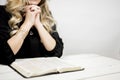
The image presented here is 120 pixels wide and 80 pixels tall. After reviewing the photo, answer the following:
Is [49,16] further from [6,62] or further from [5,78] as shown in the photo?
[5,78]

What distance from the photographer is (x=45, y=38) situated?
1.48 meters

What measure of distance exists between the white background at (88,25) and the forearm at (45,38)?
443 mm

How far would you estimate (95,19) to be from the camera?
2.21 metres

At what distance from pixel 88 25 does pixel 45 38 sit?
2.68ft

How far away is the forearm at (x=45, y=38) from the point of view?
1.48 m

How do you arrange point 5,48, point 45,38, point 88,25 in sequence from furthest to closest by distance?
point 88,25 → point 45,38 → point 5,48

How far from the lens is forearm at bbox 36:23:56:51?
1.48 m

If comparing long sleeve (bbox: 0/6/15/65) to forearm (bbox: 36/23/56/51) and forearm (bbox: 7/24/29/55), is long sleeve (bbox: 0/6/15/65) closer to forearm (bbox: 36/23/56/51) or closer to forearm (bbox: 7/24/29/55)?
forearm (bbox: 7/24/29/55)

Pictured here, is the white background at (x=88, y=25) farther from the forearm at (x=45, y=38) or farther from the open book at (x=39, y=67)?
the open book at (x=39, y=67)

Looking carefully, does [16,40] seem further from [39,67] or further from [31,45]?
[39,67]

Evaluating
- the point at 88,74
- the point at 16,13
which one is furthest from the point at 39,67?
the point at 16,13

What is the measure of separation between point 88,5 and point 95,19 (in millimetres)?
176

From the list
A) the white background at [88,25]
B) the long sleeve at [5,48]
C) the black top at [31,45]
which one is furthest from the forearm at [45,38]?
the white background at [88,25]

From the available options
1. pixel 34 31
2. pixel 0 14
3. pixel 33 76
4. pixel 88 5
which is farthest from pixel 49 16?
pixel 33 76
